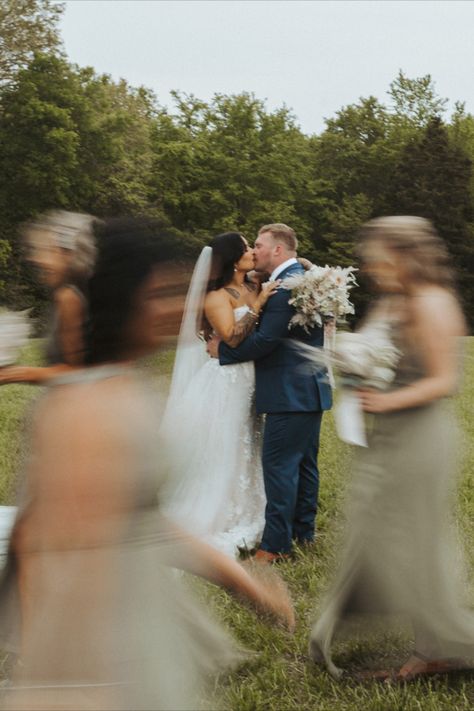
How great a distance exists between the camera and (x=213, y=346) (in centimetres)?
651

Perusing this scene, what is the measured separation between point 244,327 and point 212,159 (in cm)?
3800

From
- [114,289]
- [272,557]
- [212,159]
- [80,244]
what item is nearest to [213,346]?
[272,557]

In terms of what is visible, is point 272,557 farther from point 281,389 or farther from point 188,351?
point 188,351

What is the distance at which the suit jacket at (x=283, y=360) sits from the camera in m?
5.91

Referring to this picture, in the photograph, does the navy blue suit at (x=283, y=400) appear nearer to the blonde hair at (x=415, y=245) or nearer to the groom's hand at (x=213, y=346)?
the groom's hand at (x=213, y=346)

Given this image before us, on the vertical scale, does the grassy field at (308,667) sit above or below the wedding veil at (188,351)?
below

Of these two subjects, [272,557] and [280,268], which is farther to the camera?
[280,268]

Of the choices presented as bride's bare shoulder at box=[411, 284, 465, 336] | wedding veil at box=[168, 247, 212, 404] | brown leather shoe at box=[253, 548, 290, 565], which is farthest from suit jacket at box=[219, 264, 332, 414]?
bride's bare shoulder at box=[411, 284, 465, 336]

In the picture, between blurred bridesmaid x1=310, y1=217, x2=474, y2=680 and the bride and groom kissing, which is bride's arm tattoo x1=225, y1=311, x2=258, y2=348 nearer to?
the bride and groom kissing

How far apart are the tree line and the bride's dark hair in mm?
20657

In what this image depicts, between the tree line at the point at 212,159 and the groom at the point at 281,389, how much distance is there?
68.3ft

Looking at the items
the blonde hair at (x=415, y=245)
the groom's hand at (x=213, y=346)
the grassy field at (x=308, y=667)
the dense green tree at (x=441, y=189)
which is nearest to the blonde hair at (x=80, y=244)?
the grassy field at (x=308, y=667)

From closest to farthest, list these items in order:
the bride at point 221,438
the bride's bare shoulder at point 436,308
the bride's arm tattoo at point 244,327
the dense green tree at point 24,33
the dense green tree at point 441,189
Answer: the bride's bare shoulder at point 436,308
the bride's arm tattoo at point 244,327
the bride at point 221,438
the dense green tree at point 24,33
the dense green tree at point 441,189

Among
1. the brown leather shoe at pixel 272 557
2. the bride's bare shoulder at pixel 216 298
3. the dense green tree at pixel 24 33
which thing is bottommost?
the brown leather shoe at pixel 272 557
